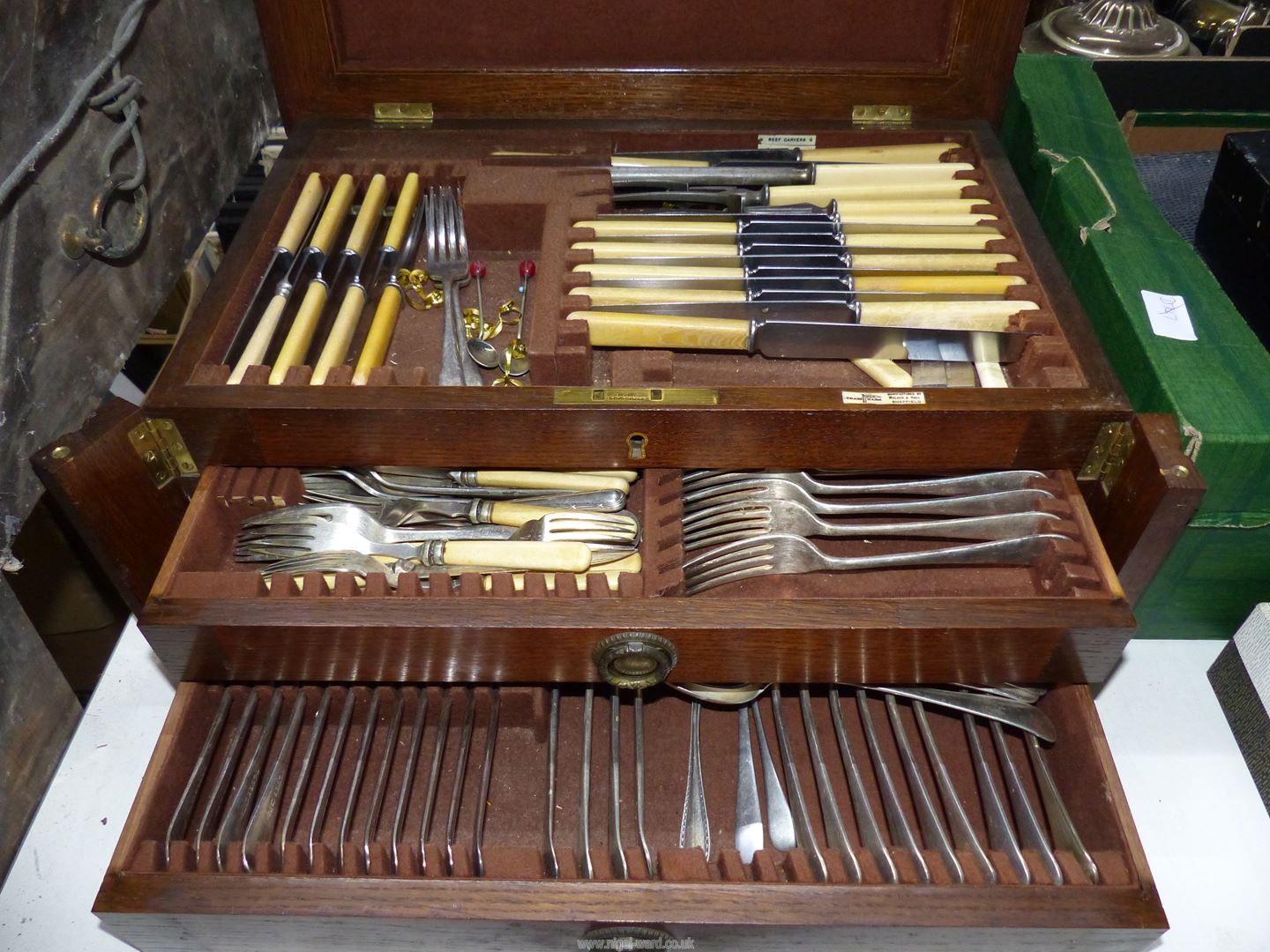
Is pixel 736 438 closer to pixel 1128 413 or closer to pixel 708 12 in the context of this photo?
pixel 1128 413

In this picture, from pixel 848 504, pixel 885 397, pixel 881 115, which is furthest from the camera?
pixel 881 115

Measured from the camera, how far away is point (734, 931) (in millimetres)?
865

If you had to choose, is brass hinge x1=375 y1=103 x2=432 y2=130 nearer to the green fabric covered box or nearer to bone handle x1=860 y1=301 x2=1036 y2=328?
bone handle x1=860 y1=301 x2=1036 y2=328

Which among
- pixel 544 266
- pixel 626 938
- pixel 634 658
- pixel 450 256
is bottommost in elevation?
pixel 626 938

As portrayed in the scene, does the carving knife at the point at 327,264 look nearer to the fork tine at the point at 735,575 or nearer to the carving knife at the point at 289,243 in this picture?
the carving knife at the point at 289,243

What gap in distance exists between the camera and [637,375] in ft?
3.51

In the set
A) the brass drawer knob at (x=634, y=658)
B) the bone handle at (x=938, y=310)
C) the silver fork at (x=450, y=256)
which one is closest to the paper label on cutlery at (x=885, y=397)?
the bone handle at (x=938, y=310)

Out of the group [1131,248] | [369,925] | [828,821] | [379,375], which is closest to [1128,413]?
[1131,248]

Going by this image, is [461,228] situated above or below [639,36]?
below

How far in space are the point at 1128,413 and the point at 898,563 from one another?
0.27 metres

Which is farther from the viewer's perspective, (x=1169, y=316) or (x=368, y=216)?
(x=368, y=216)

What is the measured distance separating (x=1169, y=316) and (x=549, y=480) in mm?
765

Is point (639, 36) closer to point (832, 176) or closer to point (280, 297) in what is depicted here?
point (832, 176)

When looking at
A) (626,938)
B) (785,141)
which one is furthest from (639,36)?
(626,938)
